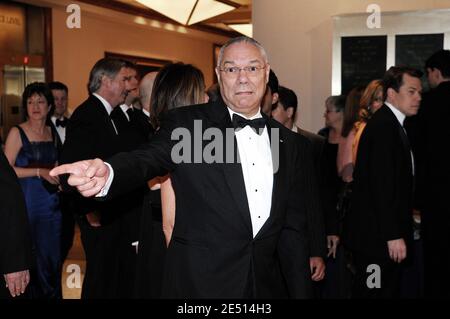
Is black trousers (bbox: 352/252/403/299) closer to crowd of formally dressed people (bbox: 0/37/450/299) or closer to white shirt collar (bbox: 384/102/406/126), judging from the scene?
crowd of formally dressed people (bbox: 0/37/450/299)

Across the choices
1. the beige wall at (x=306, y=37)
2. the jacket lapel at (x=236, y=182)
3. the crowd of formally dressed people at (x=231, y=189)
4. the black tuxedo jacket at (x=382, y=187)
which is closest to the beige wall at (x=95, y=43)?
the crowd of formally dressed people at (x=231, y=189)

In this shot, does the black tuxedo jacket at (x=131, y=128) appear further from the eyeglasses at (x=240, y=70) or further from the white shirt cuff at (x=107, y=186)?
the white shirt cuff at (x=107, y=186)

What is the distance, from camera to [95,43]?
10859 mm

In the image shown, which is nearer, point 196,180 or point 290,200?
point 196,180

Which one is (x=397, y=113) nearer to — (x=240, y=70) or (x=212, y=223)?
(x=240, y=70)

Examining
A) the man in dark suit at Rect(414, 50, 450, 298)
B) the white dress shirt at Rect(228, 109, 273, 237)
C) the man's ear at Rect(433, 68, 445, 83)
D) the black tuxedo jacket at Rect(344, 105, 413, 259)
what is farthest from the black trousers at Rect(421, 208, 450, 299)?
the white dress shirt at Rect(228, 109, 273, 237)

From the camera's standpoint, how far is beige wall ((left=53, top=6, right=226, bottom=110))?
9.99 m

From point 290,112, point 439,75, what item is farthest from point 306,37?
point 290,112

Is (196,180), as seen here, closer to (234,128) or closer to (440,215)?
(234,128)

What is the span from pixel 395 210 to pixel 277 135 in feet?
5.12

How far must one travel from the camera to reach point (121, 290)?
13.2 feet

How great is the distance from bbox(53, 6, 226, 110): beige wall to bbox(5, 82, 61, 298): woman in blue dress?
5.41 metres

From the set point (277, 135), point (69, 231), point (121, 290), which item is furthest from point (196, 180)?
point (69, 231)

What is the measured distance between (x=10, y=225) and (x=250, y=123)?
3.96 feet
